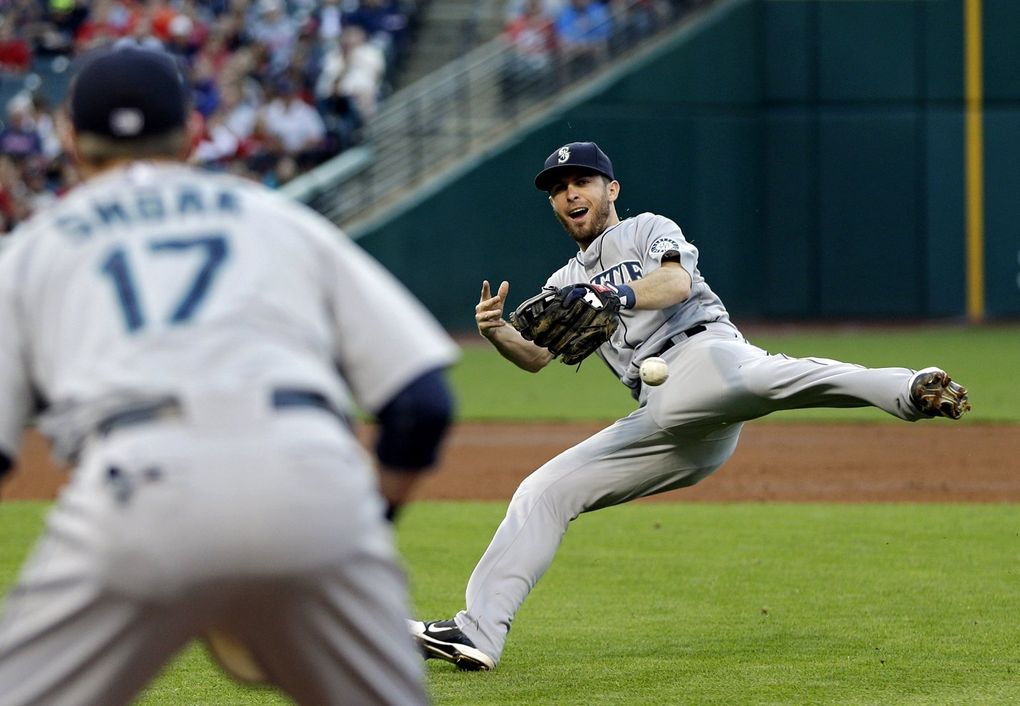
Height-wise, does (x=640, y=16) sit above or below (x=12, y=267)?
below

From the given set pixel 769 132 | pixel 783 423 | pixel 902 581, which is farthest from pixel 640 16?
pixel 902 581

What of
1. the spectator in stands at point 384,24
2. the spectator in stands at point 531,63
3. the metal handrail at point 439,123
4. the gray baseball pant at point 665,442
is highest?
the gray baseball pant at point 665,442

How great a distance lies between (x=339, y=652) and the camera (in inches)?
97.3

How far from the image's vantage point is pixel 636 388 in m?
5.80

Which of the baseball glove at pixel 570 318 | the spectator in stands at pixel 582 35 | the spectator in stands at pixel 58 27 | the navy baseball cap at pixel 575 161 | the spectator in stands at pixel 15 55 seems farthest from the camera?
the spectator in stands at pixel 582 35

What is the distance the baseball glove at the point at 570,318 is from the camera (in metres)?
5.24

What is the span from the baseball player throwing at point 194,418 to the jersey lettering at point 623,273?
3034 millimetres

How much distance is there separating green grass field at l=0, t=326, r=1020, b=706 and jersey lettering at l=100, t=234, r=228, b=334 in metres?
2.50

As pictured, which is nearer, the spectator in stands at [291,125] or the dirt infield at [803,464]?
the dirt infield at [803,464]

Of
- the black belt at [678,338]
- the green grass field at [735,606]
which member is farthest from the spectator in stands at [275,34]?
the black belt at [678,338]

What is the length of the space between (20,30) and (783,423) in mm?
13318

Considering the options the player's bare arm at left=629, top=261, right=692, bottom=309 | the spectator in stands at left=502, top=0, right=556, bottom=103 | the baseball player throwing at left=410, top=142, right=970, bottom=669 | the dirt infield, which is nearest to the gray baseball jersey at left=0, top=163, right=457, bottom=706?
the baseball player throwing at left=410, top=142, right=970, bottom=669

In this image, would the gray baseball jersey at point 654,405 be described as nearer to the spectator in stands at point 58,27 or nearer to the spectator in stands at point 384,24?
the spectator in stands at point 384,24

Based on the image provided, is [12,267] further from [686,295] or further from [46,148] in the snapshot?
[46,148]
